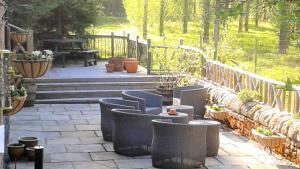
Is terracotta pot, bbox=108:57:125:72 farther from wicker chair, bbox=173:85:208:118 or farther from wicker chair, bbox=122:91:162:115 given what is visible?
wicker chair, bbox=122:91:162:115

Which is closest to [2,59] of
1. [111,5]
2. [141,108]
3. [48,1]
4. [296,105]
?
[141,108]

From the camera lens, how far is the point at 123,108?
7293 millimetres

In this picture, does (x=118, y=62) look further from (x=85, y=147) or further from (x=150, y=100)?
(x=85, y=147)

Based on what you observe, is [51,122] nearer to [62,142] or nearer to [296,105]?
[62,142]

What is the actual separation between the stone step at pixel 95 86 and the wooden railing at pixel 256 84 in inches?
75.0

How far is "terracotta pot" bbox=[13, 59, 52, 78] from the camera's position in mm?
7793

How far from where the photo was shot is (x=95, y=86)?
460 inches

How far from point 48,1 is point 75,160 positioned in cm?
812

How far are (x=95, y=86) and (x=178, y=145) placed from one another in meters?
5.94

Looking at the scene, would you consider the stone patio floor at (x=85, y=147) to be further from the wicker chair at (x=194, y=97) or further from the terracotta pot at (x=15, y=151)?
the wicker chair at (x=194, y=97)

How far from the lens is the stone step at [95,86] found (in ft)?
37.4

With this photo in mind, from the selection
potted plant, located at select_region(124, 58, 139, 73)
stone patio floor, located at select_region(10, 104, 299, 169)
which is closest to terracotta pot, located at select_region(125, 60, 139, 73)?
potted plant, located at select_region(124, 58, 139, 73)

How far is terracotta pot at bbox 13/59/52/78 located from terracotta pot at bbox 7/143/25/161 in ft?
5.56

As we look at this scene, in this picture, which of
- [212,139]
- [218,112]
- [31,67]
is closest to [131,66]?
[218,112]
